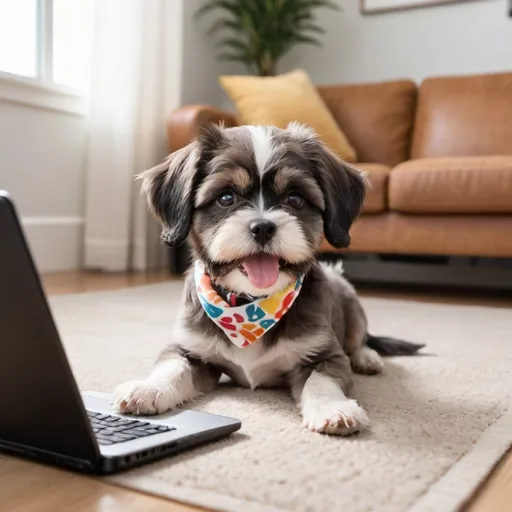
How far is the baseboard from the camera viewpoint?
389 centimetres

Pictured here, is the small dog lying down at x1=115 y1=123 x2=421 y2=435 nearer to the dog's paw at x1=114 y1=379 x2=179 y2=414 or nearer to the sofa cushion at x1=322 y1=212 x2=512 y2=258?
the dog's paw at x1=114 y1=379 x2=179 y2=414

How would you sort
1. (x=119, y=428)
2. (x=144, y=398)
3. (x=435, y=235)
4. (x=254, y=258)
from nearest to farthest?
1. (x=119, y=428)
2. (x=144, y=398)
3. (x=254, y=258)
4. (x=435, y=235)

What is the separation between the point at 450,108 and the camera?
4.23 m

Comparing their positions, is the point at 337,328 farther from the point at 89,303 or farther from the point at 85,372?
the point at 89,303

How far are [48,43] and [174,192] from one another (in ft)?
9.20

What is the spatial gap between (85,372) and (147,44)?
9.98 feet

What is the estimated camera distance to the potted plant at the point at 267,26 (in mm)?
4848

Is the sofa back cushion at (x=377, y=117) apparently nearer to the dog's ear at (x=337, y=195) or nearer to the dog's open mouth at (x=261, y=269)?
the dog's ear at (x=337, y=195)

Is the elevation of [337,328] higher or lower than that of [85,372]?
higher

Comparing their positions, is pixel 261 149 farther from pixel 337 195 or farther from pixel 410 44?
pixel 410 44

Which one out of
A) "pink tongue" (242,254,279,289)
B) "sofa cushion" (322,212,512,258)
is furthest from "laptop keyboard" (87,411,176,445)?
"sofa cushion" (322,212,512,258)

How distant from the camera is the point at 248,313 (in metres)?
1.42

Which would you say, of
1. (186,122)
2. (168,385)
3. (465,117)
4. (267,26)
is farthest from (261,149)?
(267,26)

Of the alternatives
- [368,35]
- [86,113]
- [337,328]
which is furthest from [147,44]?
[337,328]
